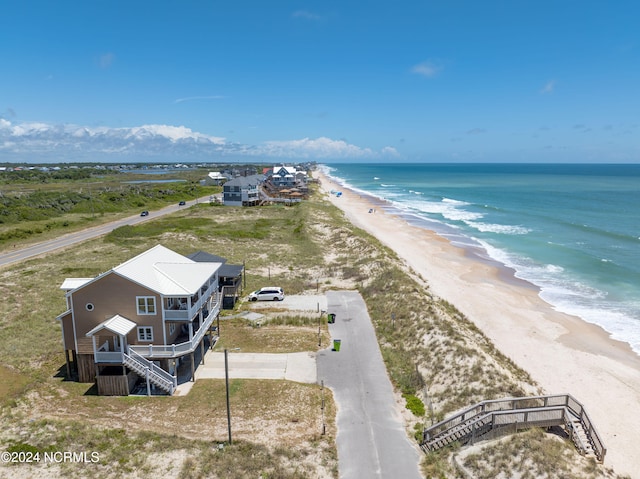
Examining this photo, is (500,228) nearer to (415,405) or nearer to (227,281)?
(227,281)

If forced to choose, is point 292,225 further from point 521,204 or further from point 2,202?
point 521,204

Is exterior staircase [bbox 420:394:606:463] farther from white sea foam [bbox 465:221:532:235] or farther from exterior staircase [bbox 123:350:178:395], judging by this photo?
white sea foam [bbox 465:221:532:235]

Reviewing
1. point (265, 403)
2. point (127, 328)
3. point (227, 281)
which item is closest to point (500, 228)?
point (227, 281)

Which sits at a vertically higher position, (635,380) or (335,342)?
(335,342)

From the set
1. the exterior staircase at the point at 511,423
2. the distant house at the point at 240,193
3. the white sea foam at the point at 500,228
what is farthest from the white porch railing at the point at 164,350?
the distant house at the point at 240,193

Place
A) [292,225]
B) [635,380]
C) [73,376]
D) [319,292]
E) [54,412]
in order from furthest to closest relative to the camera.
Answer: [292,225] < [319,292] < [635,380] < [73,376] < [54,412]

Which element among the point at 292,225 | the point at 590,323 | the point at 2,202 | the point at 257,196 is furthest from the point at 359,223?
the point at 2,202
